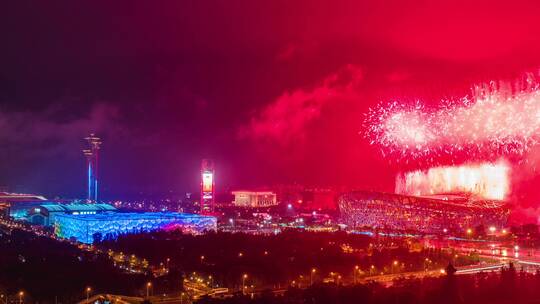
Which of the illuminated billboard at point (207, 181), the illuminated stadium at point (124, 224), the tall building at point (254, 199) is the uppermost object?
the illuminated billboard at point (207, 181)

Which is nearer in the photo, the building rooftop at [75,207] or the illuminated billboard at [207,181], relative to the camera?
the building rooftop at [75,207]

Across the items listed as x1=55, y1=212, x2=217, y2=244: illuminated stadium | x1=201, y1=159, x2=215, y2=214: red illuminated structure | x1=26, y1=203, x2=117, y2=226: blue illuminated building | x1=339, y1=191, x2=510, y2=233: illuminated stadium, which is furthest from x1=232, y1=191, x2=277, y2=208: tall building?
x1=339, y1=191, x2=510, y2=233: illuminated stadium

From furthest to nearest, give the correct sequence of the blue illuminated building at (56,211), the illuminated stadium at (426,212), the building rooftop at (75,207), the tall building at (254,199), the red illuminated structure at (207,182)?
the tall building at (254,199) < the red illuminated structure at (207,182) < the building rooftop at (75,207) < the blue illuminated building at (56,211) < the illuminated stadium at (426,212)

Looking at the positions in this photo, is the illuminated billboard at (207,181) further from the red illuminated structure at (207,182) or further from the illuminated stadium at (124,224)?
the illuminated stadium at (124,224)

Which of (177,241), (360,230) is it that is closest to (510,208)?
(360,230)

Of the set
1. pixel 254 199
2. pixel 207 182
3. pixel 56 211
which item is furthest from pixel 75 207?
pixel 254 199

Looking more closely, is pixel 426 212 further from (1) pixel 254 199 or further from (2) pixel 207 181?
(1) pixel 254 199

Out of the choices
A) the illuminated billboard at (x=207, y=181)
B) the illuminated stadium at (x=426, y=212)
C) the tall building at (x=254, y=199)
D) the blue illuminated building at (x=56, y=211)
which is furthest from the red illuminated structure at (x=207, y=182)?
the tall building at (x=254, y=199)
